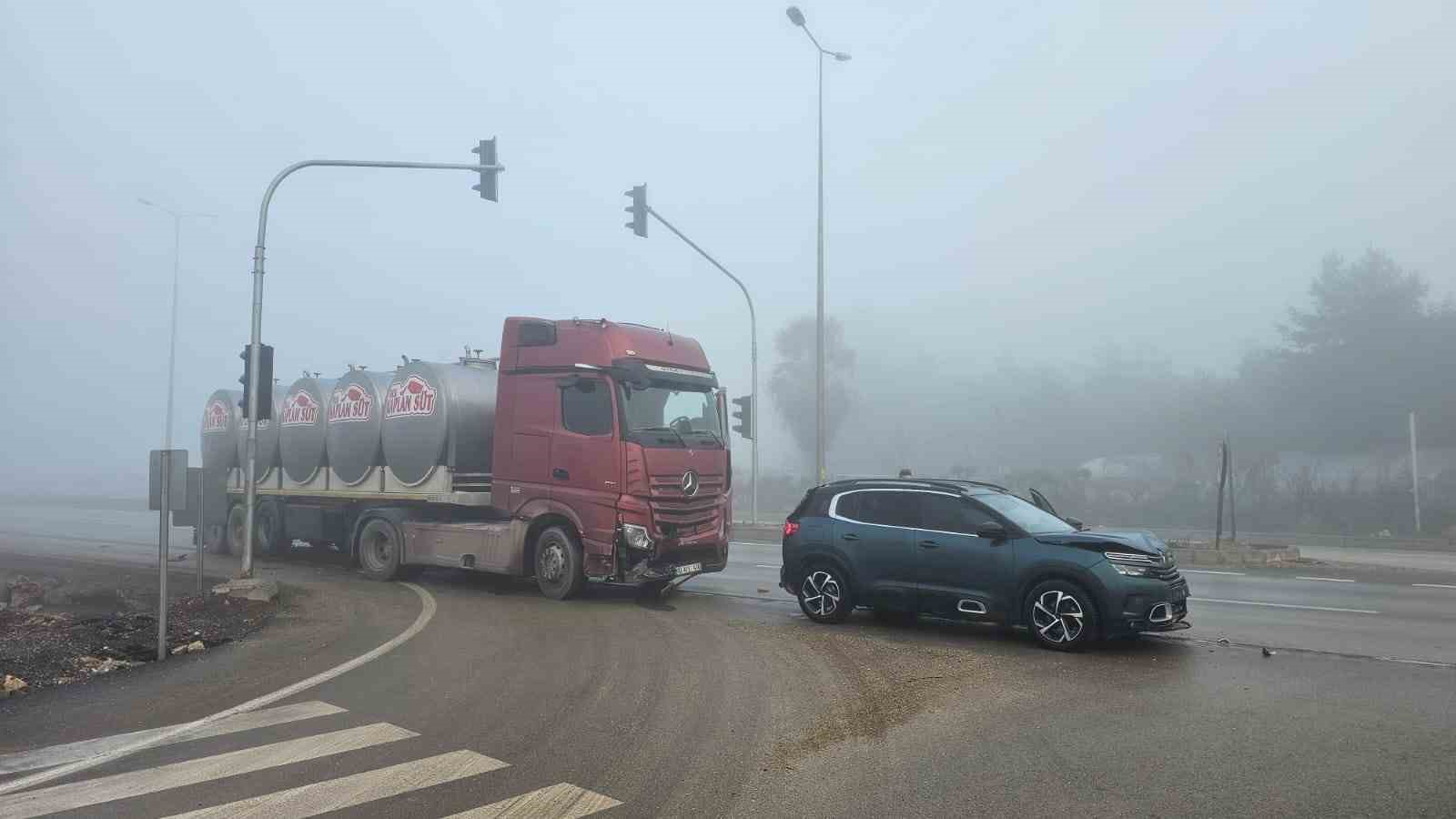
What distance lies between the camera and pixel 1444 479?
1284 inches

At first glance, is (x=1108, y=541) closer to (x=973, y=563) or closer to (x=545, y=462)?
(x=973, y=563)

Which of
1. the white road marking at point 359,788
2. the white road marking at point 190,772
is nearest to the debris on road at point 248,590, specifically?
the white road marking at point 190,772

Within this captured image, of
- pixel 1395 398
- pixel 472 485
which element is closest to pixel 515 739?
pixel 472 485

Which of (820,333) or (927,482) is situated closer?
(927,482)

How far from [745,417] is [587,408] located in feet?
43.6

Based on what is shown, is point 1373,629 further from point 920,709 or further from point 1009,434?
point 1009,434

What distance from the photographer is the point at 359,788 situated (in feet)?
17.3

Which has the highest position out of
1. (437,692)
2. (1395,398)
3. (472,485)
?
(1395,398)

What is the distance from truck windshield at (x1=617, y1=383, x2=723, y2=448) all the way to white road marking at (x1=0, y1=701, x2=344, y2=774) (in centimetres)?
585

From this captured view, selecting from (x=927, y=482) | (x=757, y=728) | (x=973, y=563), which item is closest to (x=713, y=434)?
(x=927, y=482)

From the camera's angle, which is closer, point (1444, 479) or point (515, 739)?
point (515, 739)

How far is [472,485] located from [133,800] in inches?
Result: 371

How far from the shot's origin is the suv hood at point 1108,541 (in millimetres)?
Result: 8945

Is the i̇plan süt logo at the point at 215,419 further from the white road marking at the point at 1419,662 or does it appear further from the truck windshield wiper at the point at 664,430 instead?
the white road marking at the point at 1419,662
